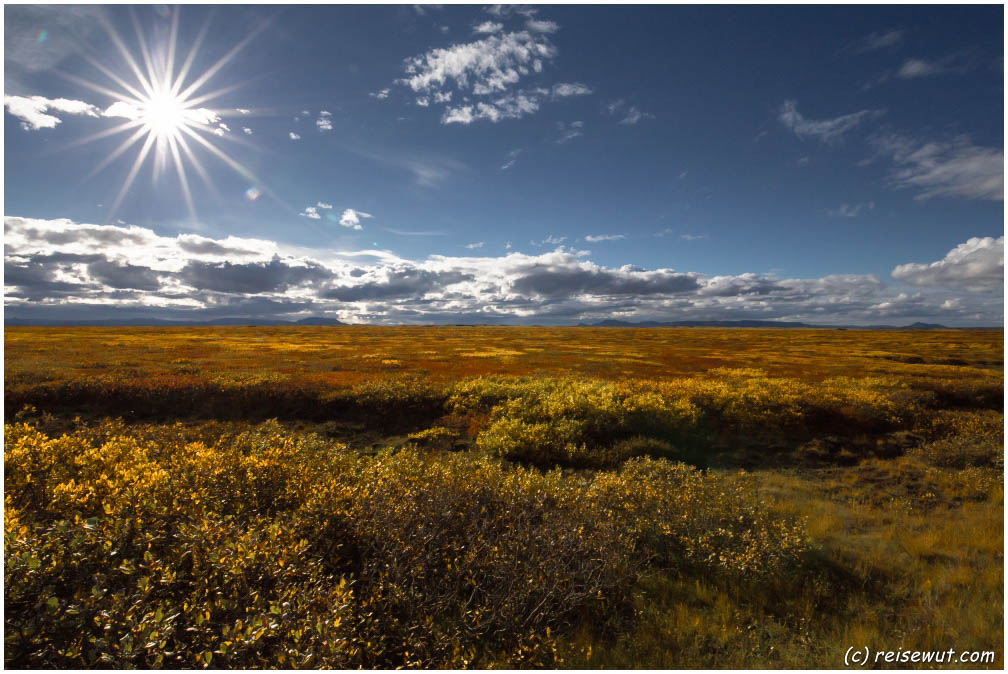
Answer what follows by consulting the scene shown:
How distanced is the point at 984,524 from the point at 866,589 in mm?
6163

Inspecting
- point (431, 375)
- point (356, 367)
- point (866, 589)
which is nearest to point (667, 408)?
point (866, 589)

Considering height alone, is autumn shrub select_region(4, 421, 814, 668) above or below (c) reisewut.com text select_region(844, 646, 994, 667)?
above

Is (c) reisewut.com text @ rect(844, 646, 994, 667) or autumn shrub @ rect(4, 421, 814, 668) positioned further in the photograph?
(c) reisewut.com text @ rect(844, 646, 994, 667)

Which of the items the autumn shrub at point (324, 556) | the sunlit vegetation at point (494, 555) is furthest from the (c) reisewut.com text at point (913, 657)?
the autumn shrub at point (324, 556)

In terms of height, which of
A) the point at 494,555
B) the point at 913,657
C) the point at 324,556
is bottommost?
the point at 913,657

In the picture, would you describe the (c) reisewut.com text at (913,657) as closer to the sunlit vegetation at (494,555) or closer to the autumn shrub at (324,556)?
the sunlit vegetation at (494,555)

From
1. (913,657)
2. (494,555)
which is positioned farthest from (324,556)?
(913,657)

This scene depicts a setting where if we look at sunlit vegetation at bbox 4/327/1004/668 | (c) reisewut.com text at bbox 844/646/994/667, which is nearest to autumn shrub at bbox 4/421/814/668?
sunlit vegetation at bbox 4/327/1004/668

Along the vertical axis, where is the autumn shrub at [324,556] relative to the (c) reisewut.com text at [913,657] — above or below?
above

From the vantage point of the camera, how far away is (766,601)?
728cm

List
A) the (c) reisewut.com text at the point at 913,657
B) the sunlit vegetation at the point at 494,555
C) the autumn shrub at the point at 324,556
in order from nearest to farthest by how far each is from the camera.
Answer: the autumn shrub at the point at 324,556 < the sunlit vegetation at the point at 494,555 < the (c) reisewut.com text at the point at 913,657

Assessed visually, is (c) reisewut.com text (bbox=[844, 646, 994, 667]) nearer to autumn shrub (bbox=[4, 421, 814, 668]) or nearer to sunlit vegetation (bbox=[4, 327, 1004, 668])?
sunlit vegetation (bbox=[4, 327, 1004, 668])

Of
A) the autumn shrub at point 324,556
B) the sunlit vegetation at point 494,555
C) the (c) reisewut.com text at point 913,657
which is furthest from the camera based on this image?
the (c) reisewut.com text at point 913,657

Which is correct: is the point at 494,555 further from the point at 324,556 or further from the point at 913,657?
the point at 913,657
